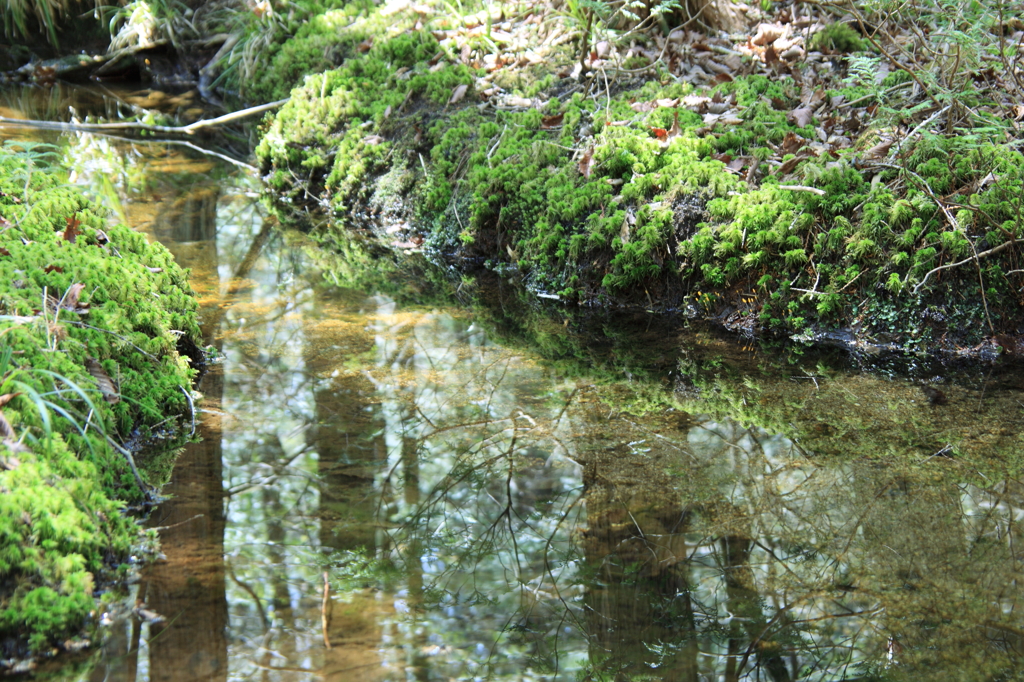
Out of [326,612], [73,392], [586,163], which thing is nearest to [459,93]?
[586,163]

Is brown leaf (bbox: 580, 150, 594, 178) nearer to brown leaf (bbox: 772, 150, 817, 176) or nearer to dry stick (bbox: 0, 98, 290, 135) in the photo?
brown leaf (bbox: 772, 150, 817, 176)

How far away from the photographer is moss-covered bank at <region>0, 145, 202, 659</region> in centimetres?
257

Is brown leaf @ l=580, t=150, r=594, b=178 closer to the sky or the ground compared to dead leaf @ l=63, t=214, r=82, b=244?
closer to the sky

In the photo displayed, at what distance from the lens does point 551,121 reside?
691 centimetres

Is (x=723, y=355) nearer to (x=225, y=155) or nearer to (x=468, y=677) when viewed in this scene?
(x=468, y=677)

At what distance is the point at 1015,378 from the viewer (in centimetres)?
457

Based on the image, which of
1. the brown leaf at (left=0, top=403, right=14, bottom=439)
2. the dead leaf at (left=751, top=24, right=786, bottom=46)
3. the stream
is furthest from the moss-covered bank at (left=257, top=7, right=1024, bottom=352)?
the brown leaf at (left=0, top=403, right=14, bottom=439)

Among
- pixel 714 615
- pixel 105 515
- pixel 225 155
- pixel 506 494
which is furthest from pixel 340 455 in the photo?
pixel 225 155

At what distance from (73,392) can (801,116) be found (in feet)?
17.3

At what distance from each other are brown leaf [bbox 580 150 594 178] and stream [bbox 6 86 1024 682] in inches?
52.6

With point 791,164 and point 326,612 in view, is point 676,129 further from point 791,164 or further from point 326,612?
point 326,612

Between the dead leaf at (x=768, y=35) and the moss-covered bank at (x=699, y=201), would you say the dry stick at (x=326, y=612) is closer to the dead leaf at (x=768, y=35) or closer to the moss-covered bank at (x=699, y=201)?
the moss-covered bank at (x=699, y=201)

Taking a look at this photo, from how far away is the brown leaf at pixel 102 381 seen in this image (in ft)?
11.8

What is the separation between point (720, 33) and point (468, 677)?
6519mm
